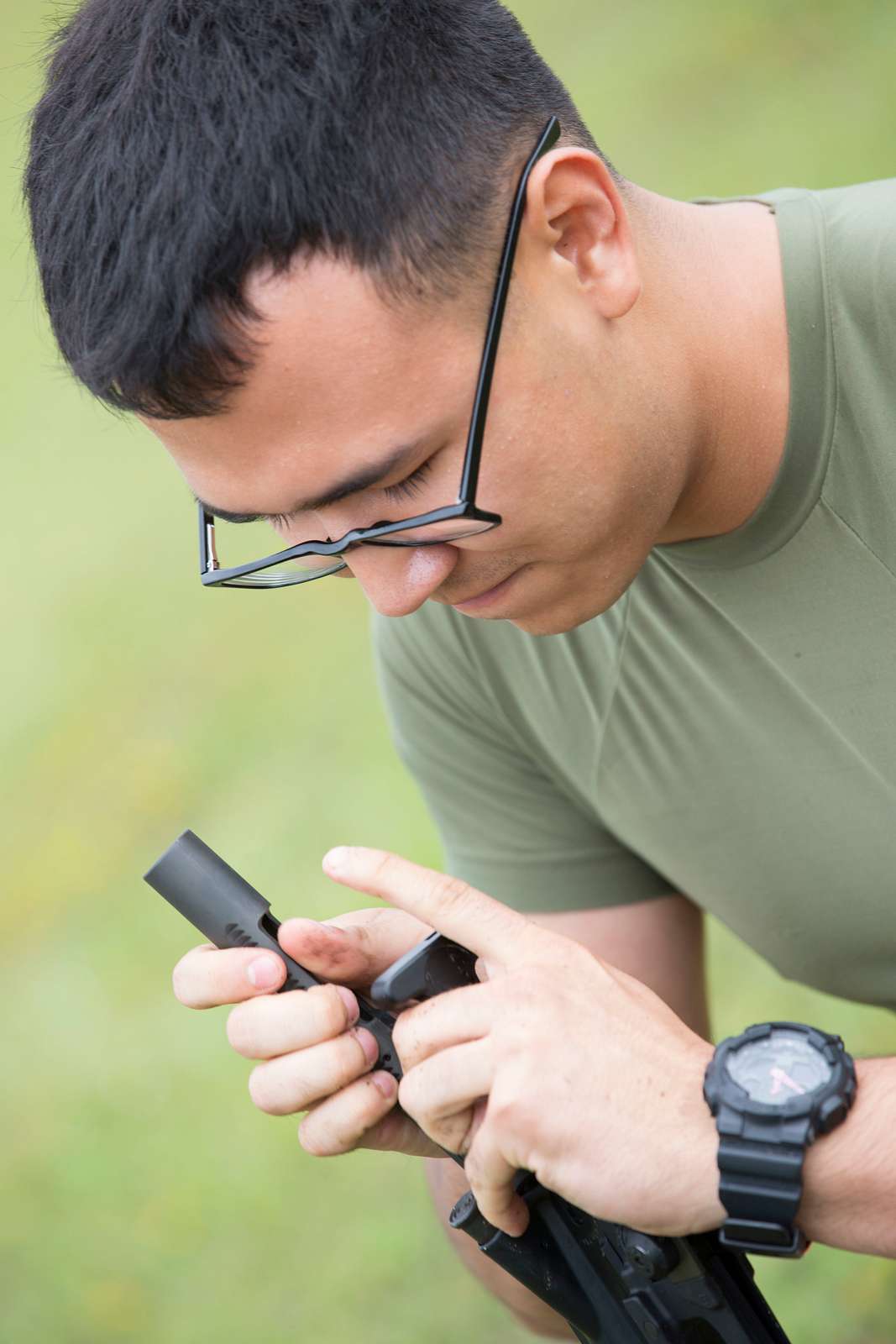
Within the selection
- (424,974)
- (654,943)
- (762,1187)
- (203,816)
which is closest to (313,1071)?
(424,974)

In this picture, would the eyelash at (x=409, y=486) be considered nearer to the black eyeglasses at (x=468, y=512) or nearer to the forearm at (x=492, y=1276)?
the black eyeglasses at (x=468, y=512)

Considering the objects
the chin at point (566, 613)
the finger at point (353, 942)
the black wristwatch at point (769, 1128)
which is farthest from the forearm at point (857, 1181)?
the chin at point (566, 613)

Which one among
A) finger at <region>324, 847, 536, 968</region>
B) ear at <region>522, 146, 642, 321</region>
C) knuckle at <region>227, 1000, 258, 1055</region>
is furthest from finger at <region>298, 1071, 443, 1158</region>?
ear at <region>522, 146, 642, 321</region>

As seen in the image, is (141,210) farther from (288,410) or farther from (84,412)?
(84,412)

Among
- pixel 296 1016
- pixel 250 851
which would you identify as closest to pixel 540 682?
pixel 296 1016

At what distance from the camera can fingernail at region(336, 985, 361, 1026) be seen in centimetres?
160

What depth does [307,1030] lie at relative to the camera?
5.18 feet

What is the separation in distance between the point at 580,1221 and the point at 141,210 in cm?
116

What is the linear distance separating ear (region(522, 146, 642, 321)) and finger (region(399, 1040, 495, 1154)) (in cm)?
83

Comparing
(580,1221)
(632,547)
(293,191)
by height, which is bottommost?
(580,1221)

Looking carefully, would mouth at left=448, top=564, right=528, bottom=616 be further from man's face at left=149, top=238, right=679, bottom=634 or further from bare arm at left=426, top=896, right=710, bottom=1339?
bare arm at left=426, top=896, right=710, bottom=1339

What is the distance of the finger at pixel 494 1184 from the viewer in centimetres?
150

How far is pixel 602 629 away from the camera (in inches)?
83.2

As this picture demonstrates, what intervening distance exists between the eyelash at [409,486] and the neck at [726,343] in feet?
1.22
